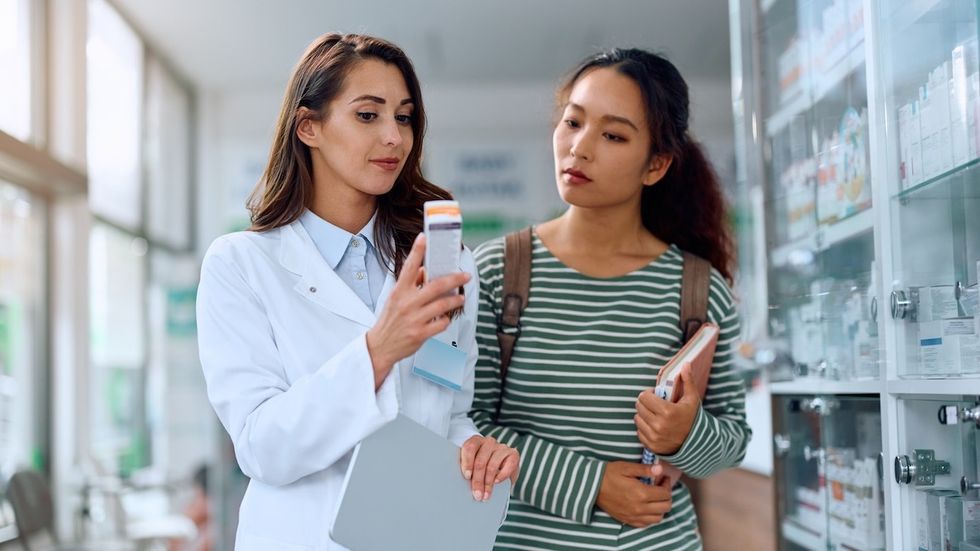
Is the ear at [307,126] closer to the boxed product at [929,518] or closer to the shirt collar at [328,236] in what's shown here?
the shirt collar at [328,236]

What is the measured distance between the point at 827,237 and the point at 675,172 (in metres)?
0.70

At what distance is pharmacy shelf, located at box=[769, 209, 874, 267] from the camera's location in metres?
2.34

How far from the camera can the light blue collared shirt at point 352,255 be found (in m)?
1.60

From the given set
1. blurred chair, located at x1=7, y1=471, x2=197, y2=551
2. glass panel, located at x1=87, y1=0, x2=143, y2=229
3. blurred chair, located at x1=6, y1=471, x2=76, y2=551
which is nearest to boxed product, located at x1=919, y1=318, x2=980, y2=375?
blurred chair, located at x1=7, y1=471, x2=197, y2=551

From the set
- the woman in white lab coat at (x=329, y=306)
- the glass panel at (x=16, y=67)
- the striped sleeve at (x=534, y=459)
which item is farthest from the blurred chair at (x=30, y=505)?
the woman in white lab coat at (x=329, y=306)

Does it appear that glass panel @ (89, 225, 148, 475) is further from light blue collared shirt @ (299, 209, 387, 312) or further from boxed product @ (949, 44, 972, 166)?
boxed product @ (949, 44, 972, 166)

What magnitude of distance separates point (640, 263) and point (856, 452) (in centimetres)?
92

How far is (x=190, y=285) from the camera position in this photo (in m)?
9.00

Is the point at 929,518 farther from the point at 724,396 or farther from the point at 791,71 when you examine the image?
the point at 791,71

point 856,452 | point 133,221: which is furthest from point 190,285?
point 856,452

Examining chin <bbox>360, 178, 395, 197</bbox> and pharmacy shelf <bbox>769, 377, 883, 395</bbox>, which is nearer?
chin <bbox>360, 178, 395, 197</bbox>

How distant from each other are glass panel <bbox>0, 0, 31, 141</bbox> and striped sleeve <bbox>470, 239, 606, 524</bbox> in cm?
418

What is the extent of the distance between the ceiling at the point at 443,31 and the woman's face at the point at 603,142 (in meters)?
5.61

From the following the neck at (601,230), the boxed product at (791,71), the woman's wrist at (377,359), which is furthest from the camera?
the boxed product at (791,71)
